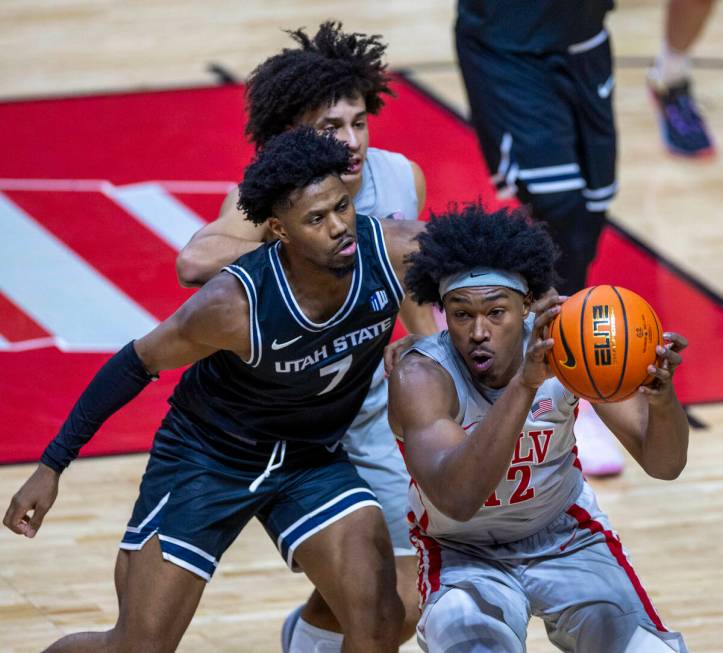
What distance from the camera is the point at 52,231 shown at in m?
7.73

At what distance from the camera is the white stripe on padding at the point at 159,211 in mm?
7590

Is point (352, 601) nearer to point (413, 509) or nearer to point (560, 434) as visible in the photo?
point (413, 509)

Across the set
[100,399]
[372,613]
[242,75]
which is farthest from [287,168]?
[242,75]

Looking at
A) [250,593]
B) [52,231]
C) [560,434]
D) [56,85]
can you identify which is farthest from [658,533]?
[56,85]

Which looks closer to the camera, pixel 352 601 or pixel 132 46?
pixel 352 601

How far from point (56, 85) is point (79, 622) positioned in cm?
523

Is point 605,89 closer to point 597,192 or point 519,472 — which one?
point 597,192

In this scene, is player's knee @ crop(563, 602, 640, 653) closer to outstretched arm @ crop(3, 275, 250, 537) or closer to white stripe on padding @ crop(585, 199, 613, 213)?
outstretched arm @ crop(3, 275, 250, 537)

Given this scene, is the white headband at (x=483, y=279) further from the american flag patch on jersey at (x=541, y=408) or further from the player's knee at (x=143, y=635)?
the player's knee at (x=143, y=635)

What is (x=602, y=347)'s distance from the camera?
136 inches

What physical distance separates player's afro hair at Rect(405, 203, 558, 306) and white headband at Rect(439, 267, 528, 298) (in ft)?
0.04

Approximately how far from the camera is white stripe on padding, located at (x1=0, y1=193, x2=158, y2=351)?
22.5ft

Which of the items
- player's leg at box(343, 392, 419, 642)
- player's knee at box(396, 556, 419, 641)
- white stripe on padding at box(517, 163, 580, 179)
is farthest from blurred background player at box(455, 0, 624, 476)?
player's knee at box(396, 556, 419, 641)

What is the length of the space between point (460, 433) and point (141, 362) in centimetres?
96
